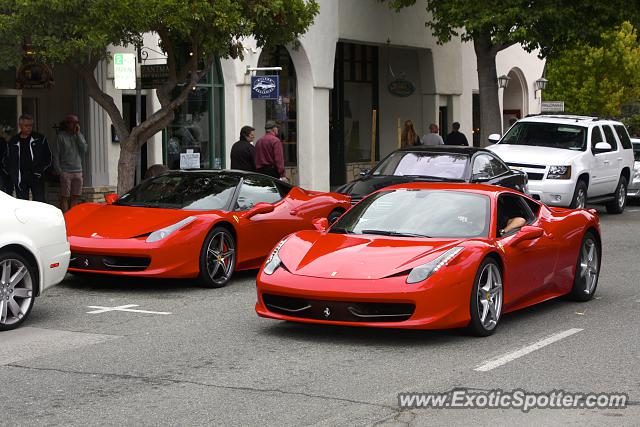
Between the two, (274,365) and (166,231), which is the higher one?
(166,231)

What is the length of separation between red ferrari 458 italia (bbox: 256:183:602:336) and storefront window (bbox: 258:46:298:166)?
57.7 feet

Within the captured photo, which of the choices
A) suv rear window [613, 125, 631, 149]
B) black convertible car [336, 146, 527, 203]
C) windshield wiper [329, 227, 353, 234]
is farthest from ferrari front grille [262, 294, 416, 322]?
suv rear window [613, 125, 631, 149]

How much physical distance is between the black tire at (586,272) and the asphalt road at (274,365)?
0.50ft

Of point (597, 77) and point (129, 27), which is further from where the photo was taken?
point (597, 77)

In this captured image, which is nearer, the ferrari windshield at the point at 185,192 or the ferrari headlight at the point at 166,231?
the ferrari headlight at the point at 166,231

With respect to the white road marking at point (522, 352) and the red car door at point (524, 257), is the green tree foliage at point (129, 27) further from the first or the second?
the white road marking at point (522, 352)

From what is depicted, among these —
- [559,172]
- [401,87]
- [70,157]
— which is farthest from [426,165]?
[401,87]

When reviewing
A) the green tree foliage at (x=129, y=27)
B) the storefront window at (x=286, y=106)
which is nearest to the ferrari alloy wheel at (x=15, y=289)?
the green tree foliage at (x=129, y=27)

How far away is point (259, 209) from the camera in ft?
43.0

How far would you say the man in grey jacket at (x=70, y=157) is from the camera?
62.8ft

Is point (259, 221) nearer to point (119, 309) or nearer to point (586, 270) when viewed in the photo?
point (119, 309)

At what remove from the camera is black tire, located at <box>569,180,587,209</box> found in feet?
68.9

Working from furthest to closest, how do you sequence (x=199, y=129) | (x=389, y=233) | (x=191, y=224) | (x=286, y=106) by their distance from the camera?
(x=286, y=106) < (x=199, y=129) < (x=191, y=224) < (x=389, y=233)

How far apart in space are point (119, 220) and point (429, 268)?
4.69 meters
